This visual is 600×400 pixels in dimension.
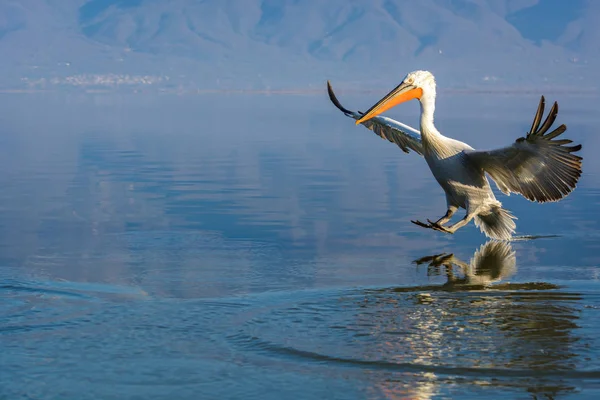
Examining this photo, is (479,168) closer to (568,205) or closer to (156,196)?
(568,205)

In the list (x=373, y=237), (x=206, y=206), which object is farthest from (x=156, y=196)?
(x=373, y=237)

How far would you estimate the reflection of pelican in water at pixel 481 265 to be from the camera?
10.7m

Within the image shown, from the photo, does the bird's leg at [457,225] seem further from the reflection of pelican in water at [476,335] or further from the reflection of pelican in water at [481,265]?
the reflection of pelican in water at [476,335]

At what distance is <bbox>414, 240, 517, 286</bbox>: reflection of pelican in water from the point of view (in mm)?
10656

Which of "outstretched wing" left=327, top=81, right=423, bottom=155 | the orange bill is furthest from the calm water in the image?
the orange bill

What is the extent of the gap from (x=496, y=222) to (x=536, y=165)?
147 centimetres

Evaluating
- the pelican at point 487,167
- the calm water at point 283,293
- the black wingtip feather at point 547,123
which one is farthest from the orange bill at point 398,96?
the black wingtip feather at point 547,123

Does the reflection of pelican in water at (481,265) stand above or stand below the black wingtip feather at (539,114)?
below

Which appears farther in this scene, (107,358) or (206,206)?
(206,206)

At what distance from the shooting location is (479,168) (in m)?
11.7

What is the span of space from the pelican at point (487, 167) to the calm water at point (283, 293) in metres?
0.47

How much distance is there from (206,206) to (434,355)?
8.56m

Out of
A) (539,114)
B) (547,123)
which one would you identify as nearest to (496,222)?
(547,123)

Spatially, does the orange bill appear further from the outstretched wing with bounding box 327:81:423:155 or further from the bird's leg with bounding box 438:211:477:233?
the bird's leg with bounding box 438:211:477:233
